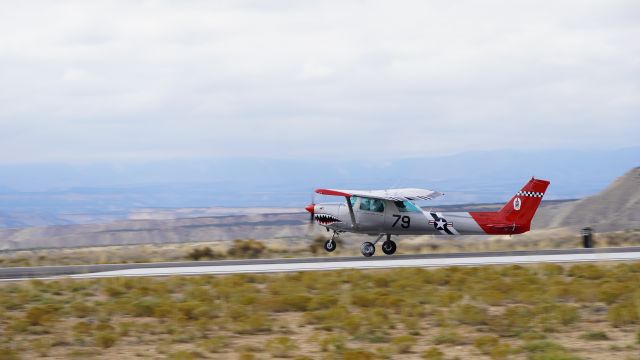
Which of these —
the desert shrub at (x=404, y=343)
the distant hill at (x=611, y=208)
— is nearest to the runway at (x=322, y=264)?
the desert shrub at (x=404, y=343)

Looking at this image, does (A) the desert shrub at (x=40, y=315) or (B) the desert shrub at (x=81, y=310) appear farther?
(B) the desert shrub at (x=81, y=310)

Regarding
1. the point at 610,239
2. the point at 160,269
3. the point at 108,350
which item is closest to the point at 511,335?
the point at 108,350

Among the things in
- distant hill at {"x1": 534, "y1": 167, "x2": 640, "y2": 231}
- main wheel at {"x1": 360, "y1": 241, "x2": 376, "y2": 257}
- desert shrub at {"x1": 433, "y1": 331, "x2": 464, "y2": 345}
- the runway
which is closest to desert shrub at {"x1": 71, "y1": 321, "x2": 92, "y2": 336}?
desert shrub at {"x1": 433, "y1": 331, "x2": 464, "y2": 345}

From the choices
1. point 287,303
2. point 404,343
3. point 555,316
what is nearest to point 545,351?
point 404,343

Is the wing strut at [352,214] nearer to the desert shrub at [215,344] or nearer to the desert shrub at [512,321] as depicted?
the desert shrub at [512,321]

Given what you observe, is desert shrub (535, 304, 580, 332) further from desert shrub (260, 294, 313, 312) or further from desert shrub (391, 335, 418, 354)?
desert shrub (260, 294, 313, 312)

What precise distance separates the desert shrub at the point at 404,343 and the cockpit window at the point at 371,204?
692 inches

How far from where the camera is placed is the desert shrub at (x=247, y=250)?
3981 cm

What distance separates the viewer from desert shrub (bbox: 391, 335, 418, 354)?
16047 mm

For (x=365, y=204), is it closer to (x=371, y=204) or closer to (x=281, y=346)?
(x=371, y=204)

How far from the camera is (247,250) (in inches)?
1650

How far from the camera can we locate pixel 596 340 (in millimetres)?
16391

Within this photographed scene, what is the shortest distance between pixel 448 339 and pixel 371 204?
58.7 ft

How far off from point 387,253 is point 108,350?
19.4 metres
